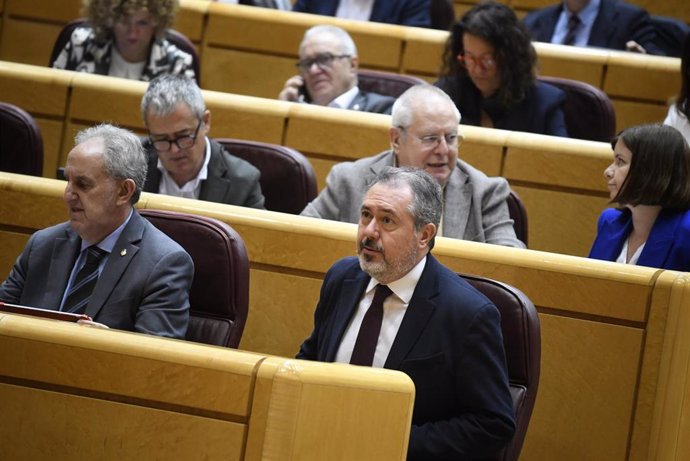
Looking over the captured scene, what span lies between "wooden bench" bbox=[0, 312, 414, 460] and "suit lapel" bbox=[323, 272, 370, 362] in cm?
41

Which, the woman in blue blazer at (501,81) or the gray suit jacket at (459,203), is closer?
the gray suit jacket at (459,203)

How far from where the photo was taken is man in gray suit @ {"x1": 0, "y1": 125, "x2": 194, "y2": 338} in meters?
1.90

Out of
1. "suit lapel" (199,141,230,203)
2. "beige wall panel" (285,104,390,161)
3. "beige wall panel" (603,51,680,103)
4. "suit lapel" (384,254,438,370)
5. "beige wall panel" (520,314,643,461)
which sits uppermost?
"beige wall panel" (603,51,680,103)

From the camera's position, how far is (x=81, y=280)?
1.97m

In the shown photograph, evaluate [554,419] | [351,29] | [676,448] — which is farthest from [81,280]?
[351,29]

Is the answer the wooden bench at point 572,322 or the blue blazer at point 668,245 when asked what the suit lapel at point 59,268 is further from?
Answer: the blue blazer at point 668,245

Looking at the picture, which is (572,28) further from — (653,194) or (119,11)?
(653,194)

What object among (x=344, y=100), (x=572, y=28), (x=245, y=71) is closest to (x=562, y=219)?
(x=344, y=100)

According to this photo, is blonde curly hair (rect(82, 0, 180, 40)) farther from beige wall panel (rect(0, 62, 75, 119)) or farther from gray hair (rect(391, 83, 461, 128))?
gray hair (rect(391, 83, 461, 128))

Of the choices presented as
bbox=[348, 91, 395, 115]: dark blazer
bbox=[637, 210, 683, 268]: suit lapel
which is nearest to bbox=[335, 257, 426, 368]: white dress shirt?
bbox=[637, 210, 683, 268]: suit lapel

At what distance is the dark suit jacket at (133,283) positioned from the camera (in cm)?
189

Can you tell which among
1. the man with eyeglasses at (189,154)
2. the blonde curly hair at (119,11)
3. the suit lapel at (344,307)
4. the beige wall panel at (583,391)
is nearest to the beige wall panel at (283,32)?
the blonde curly hair at (119,11)

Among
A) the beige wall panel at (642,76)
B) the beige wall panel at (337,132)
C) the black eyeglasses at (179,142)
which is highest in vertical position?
the beige wall panel at (642,76)

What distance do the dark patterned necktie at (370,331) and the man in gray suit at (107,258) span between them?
0.32m
